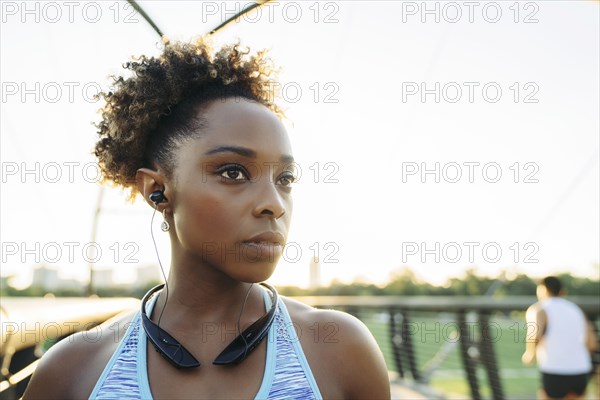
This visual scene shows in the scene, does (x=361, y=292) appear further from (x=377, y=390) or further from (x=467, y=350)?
(x=377, y=390)

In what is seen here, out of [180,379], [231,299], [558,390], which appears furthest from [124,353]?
[558,390]

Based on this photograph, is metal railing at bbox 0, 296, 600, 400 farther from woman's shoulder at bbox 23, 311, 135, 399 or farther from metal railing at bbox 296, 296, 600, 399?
woman's shoulder at bbox 23, 311, 135, 399

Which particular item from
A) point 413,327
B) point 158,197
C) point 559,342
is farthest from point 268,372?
point 413,327

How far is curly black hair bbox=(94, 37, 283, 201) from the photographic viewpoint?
163 cm

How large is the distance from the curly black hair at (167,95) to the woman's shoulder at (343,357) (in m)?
0.54

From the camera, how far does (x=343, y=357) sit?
1.47 m

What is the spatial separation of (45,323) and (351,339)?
1003 millimetres

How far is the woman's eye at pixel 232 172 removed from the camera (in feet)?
4.68

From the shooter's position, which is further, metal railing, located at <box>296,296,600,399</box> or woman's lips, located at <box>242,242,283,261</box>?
metal railing, located at <box>296,296,600,399</box>

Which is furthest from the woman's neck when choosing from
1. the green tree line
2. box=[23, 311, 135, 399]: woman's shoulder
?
the green tree line

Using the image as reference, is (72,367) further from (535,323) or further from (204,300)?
(535,323)

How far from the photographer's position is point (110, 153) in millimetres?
1800

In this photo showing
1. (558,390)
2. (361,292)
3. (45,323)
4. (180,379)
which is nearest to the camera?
(180,379)

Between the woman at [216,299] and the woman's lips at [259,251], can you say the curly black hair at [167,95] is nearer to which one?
the woman at [216,299]
